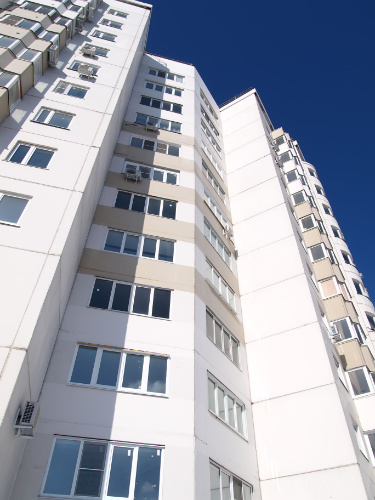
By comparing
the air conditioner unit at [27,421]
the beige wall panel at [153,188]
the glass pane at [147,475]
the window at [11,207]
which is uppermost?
the beige wall panel at [153,188]

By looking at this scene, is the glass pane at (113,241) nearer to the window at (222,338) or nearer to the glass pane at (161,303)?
the glass pane at (161,303)

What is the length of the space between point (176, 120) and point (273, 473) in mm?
21947

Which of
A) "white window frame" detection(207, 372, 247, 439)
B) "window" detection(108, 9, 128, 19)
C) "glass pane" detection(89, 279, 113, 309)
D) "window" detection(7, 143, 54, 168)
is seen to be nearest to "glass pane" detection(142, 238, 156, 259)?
"glass pane" detection(89, 279, 113, 309)

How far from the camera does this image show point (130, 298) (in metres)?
14.0

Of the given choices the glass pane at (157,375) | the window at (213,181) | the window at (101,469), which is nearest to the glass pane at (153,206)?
the window at (213,181)

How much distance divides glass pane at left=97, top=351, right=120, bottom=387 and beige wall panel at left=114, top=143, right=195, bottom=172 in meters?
12.4

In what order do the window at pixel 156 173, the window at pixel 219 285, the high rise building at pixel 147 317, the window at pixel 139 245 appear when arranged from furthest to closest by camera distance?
1. the window at pixel 156 173
2. the window at pixel 219 285
3. the window at pixel 139 245
4. the high rise building at pixel 147 317

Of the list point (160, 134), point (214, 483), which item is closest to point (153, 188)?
point (160, 134)

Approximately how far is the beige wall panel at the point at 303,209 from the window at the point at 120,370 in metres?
17.4

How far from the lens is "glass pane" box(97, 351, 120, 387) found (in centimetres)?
1134

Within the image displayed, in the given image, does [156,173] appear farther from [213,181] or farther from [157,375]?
[157,375]

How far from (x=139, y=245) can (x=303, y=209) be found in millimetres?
14728

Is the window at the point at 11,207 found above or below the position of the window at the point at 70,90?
below

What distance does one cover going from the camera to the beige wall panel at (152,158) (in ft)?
69.5
